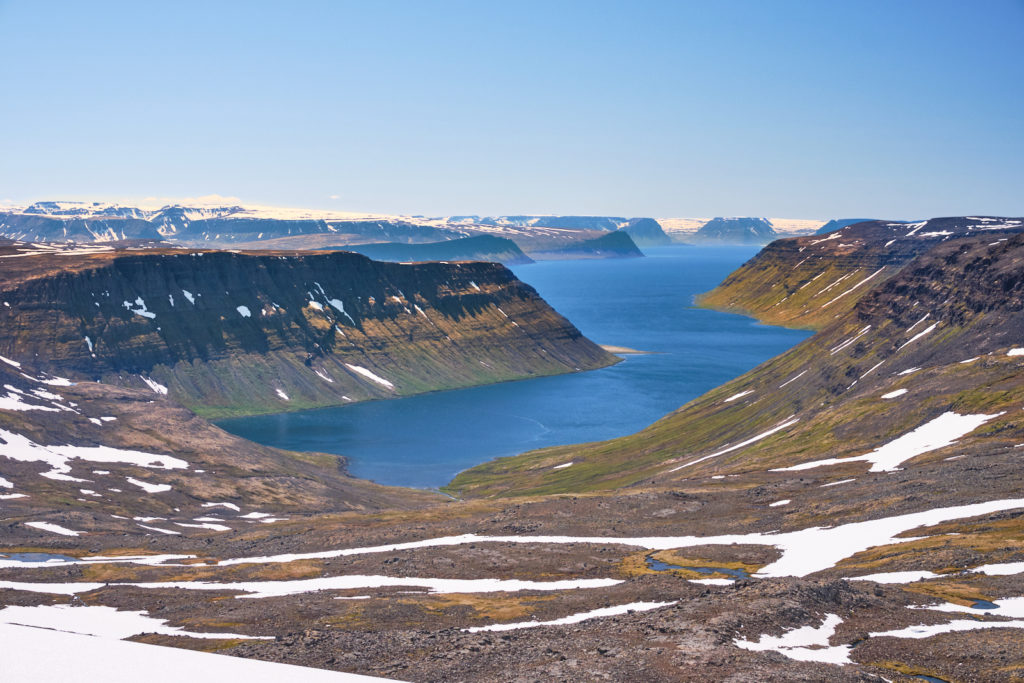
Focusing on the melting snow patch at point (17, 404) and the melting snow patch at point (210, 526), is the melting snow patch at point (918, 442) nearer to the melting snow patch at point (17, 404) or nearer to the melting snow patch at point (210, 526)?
the melting snow patch at point (210, 526)

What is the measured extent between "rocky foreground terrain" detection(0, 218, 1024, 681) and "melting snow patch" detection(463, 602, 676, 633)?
283 millimetres

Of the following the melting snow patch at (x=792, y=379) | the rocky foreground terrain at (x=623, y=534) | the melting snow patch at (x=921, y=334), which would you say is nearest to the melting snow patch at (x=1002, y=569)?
the rocky foreground terrain at (x=623, y=534)

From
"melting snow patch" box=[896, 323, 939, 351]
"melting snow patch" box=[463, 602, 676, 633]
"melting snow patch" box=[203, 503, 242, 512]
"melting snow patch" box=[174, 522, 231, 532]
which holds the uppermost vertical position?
"melting snow patch" box=[896, 323, 939, 351]

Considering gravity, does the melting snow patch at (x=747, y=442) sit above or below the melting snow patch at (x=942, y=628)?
below

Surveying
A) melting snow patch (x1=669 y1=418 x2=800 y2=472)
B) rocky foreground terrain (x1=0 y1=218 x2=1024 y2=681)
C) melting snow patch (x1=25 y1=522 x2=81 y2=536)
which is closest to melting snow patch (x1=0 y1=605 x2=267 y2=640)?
rocky foreground terrain (x1=0 y1=218 x2=1024 y2=681)

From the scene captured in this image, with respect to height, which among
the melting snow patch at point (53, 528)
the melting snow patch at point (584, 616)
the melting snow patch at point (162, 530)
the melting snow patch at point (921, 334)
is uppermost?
the melting snow patch at point (921, 334)

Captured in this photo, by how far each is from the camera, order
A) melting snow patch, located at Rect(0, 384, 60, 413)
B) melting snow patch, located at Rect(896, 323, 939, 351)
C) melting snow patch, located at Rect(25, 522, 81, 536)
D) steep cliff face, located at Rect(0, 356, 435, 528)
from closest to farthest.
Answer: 1. melting snow patch, located at Rect(25, 522, 81, 536)
2. steep cliff face, located at Rect(0, 356, 435, 528)
3. melting snow patch, located at Rect(0, 384, 60, 413)
4. melting snow patch, located at Rect(896, 323, 939, 351)

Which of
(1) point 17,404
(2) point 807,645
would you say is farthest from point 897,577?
(1) point 17,404

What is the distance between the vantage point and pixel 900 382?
130875mm

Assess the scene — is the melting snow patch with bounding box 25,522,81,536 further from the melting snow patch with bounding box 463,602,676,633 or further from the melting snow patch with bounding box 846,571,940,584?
the melting snow patch with bounding box 846,571,940,584

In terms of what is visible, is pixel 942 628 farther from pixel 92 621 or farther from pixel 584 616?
pixel 92 621

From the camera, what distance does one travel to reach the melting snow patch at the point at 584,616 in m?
58.6

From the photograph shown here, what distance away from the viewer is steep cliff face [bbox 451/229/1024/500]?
352ft

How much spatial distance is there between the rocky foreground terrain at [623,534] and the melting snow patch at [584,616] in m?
0.28
